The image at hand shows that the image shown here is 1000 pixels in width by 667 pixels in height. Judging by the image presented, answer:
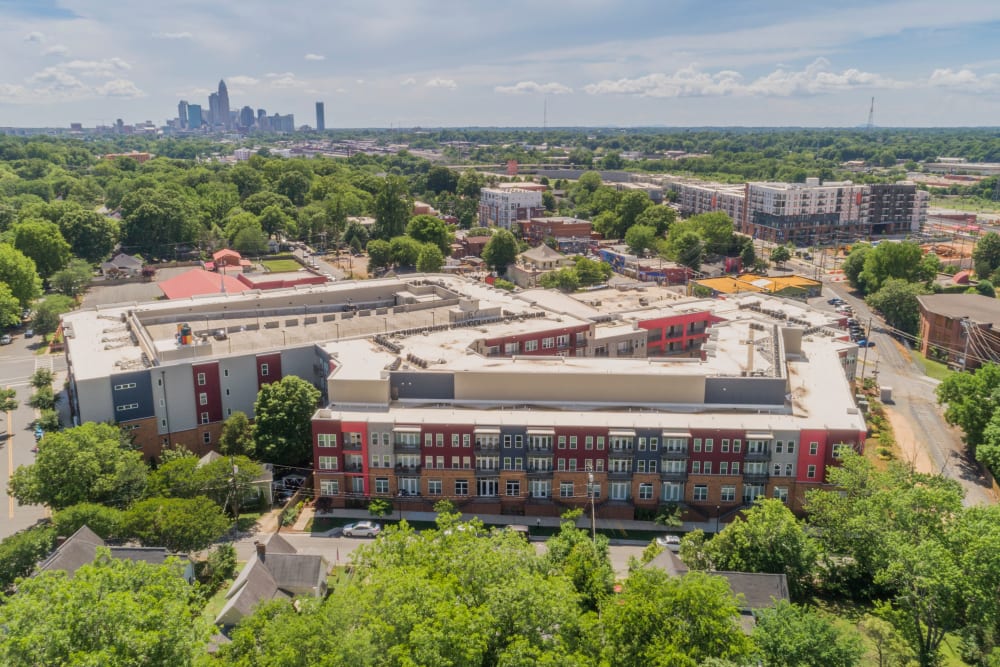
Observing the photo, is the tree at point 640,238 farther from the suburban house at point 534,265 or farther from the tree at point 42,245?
the tree at point 42,245

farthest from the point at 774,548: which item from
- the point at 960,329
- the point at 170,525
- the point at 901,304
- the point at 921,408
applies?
the point at 901,304

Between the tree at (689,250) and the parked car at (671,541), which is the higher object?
the tree at (689,250)

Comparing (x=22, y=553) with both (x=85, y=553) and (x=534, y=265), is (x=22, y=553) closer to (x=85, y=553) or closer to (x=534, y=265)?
(x=85, y=553)

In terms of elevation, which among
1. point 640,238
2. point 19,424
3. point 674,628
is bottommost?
point 19,424

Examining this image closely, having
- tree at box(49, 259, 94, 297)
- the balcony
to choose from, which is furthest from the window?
tree at box(49, 259, 94, 297)

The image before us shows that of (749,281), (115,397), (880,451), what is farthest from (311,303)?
(749,281)

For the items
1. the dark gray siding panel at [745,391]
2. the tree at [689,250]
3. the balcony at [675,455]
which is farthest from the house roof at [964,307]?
the balcony at [675,455]

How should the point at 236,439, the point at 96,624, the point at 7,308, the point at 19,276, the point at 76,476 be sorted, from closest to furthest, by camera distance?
the point at 96,624 → the point at 76,476 → the point at 236,439 → the point at 7,308 → the point at 19,276
